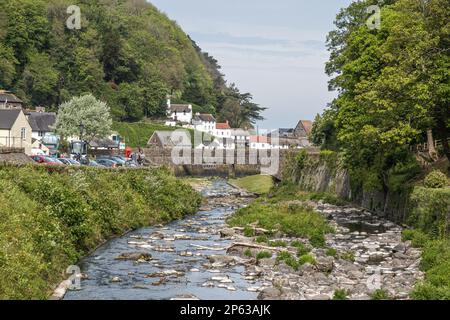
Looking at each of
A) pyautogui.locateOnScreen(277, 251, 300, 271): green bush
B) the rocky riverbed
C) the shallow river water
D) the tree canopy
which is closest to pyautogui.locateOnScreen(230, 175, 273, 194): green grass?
the tree canopy

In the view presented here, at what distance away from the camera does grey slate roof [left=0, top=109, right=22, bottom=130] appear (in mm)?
89188

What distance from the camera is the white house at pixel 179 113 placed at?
7413 inches

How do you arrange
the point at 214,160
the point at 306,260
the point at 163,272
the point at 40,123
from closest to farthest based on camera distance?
the point at 163,272 → the point at 306,260 → the point at 40,123 → the point at 214,160

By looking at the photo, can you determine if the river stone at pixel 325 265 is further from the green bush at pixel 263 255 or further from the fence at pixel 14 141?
A: the fence at pixel 14 141

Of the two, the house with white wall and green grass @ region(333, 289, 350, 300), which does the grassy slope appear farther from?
green grass @ region(333, 289, 350, 300)

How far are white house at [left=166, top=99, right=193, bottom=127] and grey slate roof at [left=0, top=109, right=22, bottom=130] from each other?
307 ft

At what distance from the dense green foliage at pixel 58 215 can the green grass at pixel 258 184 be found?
1618 inches

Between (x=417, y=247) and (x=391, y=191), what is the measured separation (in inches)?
622

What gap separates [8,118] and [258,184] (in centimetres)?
3953

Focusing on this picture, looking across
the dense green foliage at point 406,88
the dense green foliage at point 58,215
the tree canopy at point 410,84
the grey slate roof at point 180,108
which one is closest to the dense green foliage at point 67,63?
the grey slate roof at point 180,108

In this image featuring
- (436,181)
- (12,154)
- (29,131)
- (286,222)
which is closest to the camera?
(436,181)

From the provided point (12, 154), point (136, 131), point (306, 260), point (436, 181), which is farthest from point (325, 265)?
point (136, 131)

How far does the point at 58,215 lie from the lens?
31062 mm

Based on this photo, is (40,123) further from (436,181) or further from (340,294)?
(340,294)
